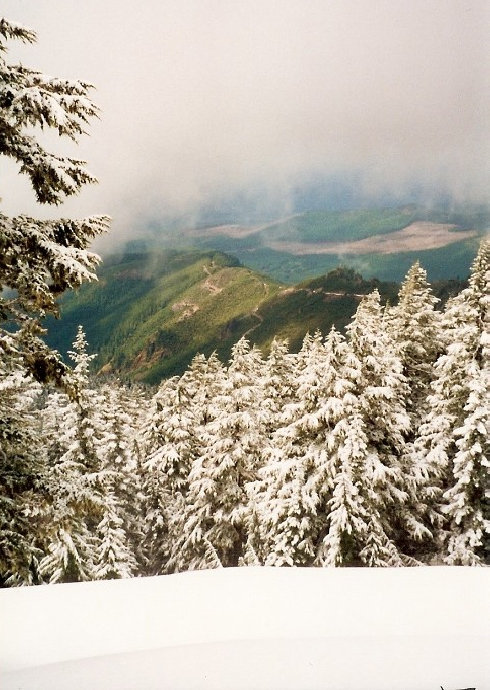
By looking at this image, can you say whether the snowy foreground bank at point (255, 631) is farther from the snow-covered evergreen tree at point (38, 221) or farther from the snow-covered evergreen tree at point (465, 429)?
the snow-covered evergreen tree at point (465, 429)

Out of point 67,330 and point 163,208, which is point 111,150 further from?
point 67,330

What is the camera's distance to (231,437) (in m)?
15.2

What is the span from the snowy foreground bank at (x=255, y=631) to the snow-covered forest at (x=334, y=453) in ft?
11.0

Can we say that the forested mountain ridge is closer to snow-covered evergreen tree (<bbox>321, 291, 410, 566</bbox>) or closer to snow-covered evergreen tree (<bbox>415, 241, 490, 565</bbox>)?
snow-covered evergreen tree (<bbox>415, 241, 490, 565</bbox>)

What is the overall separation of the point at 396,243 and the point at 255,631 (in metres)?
17.8

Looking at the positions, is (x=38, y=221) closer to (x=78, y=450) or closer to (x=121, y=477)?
(x=78, y=450)

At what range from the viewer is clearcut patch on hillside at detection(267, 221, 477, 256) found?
16359mm

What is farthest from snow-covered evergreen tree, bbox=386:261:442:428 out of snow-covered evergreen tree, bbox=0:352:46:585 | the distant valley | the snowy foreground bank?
snow-covered evergreen tree, bbox=0:352:46:585

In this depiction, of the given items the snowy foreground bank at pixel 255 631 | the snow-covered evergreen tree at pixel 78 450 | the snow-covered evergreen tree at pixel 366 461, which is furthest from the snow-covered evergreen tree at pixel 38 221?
the snow-covered evergreen tree at pixel 366 461

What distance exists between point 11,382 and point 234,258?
66.9 feet

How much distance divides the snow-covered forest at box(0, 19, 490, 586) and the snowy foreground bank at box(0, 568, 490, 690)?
3.53 feet

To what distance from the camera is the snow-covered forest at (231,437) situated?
4.38 metres

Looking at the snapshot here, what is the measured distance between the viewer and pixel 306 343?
17.6 metres

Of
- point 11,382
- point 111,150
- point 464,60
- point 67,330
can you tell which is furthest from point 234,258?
point 11,382
